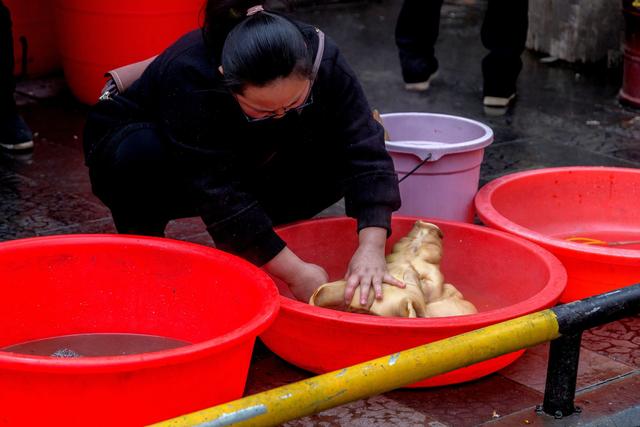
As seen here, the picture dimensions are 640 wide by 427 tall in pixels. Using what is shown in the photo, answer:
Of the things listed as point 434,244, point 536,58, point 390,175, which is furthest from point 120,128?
point 536,58

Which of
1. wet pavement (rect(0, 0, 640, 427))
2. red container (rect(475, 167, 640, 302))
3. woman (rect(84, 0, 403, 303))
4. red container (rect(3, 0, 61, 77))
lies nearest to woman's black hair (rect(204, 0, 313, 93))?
woman (rect(84, 0, 403, 303))

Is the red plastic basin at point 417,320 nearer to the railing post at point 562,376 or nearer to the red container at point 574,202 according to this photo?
Result: the railing post at point 562,376

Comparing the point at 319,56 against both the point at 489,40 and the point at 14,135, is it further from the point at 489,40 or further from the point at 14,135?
the point at 489,40

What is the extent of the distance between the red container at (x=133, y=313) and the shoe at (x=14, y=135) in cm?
167

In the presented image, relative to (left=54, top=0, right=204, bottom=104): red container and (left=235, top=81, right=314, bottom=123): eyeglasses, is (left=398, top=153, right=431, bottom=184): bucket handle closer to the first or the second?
(left=235, top=81, right=314, bottom=123): eyeglasses

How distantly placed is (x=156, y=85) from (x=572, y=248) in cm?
109

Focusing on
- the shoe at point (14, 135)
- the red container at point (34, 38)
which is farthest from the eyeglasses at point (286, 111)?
the red container at point (34, 38)

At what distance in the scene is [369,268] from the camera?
2.27 m

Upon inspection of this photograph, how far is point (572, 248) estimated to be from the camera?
2.48 m

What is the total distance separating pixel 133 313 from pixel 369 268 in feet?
1.91

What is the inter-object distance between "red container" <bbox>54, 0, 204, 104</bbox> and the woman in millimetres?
1748

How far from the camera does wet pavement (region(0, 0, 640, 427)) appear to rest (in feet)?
6.96

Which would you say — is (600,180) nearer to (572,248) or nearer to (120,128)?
(572,248)

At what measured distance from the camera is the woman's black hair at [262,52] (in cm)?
201
